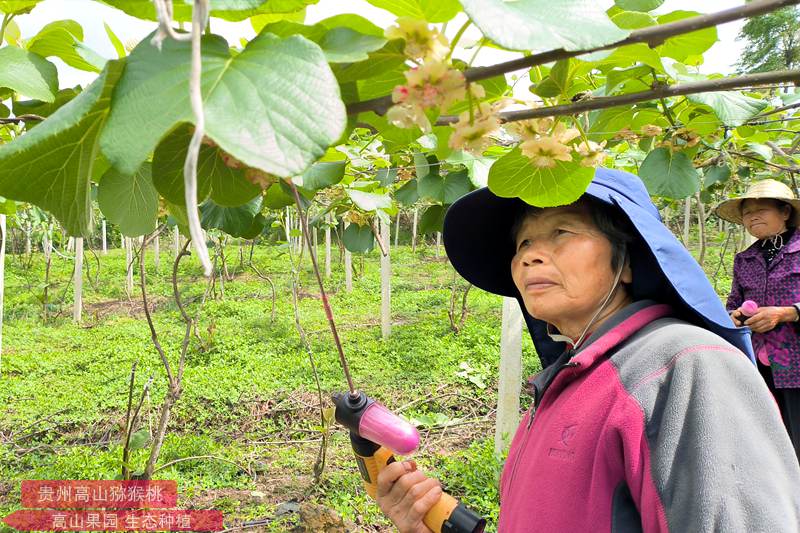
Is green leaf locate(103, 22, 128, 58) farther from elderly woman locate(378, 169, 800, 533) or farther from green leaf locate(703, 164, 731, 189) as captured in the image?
green leaf locate(703, 164, 731, 189)

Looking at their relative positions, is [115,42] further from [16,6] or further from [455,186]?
[455,186]

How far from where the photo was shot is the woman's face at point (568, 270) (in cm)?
95

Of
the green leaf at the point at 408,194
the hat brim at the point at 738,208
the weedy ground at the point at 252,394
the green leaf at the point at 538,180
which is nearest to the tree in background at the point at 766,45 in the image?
the weedy ground at the point at 252,394

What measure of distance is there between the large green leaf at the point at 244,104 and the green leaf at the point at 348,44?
5 cm

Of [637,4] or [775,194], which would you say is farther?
[775,194]

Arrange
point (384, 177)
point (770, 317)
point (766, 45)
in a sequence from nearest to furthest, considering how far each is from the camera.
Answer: point (384, 177) < point (770, 317) < point (766, 45)

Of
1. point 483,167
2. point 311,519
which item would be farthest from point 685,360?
point 311,519

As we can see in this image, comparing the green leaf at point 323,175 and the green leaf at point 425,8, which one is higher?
the green leaf at point 425,8

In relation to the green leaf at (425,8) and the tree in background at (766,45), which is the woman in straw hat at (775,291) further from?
the tree in background at (766,45)

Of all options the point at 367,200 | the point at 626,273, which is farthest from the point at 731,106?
the point at 367,200

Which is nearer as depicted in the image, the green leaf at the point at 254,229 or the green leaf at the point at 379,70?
the green leaf at the point at 379,70

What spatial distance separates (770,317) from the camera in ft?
7.47

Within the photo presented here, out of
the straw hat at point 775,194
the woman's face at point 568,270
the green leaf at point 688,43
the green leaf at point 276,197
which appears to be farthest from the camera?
the straw hat at point 775,194

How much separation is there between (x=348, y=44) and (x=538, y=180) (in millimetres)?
308
